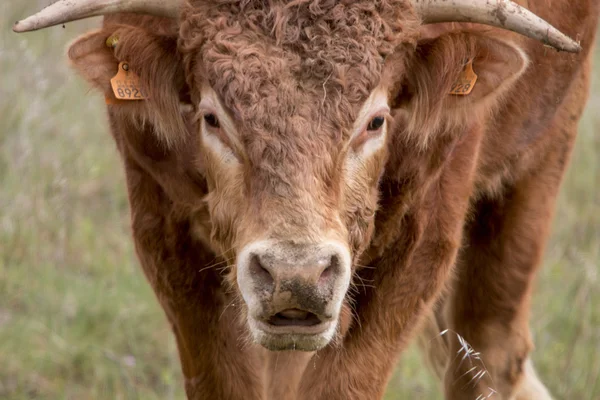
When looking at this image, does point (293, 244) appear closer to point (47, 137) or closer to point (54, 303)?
point (54, 303)

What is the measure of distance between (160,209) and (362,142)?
38.7 inches

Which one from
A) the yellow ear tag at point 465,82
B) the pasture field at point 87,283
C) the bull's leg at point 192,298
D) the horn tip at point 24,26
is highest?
the horn tip at point 24,26

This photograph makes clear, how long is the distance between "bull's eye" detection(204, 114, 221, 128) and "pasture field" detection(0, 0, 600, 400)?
6.52 feet

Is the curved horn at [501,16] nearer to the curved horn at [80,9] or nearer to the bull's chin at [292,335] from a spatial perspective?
the curved horn at [80,9]

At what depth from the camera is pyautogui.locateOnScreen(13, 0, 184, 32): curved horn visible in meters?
3.64

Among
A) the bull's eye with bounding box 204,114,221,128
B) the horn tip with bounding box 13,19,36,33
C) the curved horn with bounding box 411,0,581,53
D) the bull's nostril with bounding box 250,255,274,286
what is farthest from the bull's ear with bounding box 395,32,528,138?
the horn tip with bounding box 13,19,36,33

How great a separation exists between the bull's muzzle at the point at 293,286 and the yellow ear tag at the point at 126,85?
87 cm

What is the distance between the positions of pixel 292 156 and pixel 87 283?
336cm

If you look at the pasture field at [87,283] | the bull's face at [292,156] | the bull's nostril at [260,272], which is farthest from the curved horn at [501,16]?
the pasture field at [87,283]

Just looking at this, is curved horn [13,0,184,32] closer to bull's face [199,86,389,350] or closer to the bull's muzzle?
bull's face [199,86,389,350]

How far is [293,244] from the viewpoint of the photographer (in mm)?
3346

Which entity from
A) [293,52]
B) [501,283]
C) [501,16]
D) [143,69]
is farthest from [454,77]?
[501,283]

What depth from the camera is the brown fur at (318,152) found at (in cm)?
360

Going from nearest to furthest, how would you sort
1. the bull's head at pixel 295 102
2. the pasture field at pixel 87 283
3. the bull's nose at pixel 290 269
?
the bull's nose at pixel 290 269 < the bull's head at pixel 295 102 < the pasture field at pixel 87 283
